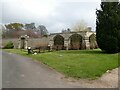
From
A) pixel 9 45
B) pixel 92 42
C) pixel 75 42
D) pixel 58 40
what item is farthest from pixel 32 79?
pixel 9 45

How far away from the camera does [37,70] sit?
17234 millimetres

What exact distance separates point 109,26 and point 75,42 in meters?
16.7

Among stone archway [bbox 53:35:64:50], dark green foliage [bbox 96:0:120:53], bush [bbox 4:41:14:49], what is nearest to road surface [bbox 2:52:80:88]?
dark green foliage [bbox 96:0:120:53]

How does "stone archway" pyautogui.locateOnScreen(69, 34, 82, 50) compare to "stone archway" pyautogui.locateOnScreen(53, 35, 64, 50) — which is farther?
"stone archway" pyautogui.locateOnScreen(53, 35, 64, 50)

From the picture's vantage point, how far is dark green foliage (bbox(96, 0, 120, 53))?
87.4 feet

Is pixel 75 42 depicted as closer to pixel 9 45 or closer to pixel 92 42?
pixel 92 42

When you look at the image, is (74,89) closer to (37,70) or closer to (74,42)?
(37,70)

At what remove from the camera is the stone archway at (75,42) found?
141 feet

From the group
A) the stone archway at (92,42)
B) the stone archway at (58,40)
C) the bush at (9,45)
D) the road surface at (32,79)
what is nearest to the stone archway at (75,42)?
the stone archway at (58,40)

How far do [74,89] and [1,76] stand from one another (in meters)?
4.34

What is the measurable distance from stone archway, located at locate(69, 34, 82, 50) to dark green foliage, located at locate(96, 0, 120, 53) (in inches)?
582

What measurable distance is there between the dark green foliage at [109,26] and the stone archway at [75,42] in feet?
48.5

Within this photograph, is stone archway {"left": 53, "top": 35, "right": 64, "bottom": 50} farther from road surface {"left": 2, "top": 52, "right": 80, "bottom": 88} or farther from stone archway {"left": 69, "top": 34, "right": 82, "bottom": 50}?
road surface {"left": 2, "top": 52, "right": 80, "bottom": 88}

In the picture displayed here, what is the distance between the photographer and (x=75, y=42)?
43.7 m
